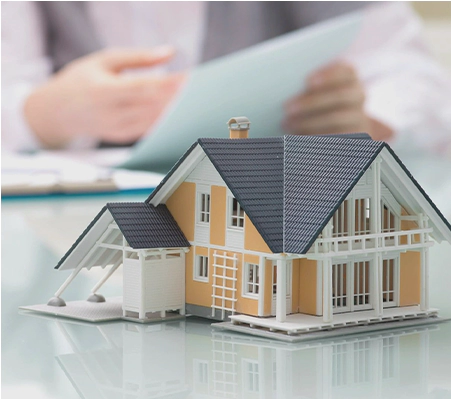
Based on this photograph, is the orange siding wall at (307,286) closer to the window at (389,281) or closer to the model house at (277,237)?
the model house at (277,237)

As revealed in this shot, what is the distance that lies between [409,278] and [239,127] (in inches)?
151

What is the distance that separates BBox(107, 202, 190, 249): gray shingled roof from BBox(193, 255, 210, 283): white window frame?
296 millimetres

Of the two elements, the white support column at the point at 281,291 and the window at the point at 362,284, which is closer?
the white support column at the point at 281,291

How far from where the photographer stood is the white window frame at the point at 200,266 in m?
19.2

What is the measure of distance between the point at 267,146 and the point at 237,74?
2983cm

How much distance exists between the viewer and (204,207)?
63.5ft

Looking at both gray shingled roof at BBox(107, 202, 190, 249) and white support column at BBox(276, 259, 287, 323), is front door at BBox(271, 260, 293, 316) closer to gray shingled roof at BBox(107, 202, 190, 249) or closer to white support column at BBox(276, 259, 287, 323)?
white support column at BBox(276, 259, 287, 323)

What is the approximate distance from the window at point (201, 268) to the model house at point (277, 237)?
0.05ft

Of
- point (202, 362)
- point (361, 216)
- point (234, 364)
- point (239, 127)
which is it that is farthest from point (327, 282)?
point (239, 127)

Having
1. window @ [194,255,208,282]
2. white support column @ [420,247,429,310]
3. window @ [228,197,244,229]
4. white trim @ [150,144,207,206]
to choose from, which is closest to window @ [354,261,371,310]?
white support column @ [420,247,429,310]

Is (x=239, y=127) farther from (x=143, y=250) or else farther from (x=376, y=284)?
(x=376, y=284)

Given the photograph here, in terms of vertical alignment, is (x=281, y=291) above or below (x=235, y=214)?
below

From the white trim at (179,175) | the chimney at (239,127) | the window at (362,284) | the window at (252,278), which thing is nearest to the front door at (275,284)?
the window at (252,278)

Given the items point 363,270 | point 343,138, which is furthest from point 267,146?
point 363,270
